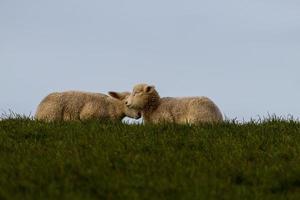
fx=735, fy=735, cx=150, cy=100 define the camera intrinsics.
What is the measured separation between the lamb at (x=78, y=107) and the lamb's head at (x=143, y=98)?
30cm

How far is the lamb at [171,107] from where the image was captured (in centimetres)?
1728

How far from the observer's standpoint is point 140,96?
18.8 meters

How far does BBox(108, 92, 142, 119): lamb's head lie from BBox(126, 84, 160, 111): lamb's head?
0.27m

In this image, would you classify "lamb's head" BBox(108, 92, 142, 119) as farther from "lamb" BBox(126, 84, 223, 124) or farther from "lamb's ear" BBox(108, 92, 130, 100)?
"lamb" BBox(126, 84, 223, 124)

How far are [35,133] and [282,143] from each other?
173 inches

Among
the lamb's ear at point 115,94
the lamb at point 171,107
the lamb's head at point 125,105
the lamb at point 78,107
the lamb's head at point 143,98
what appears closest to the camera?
the lamb at point 171,107

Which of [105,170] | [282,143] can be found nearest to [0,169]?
[105,170]

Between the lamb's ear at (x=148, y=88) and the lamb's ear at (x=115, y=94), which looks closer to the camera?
the lamb's ear at (x=148, y=88)

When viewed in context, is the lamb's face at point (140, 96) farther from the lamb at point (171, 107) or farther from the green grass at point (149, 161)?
the green grass at point (149, 161)

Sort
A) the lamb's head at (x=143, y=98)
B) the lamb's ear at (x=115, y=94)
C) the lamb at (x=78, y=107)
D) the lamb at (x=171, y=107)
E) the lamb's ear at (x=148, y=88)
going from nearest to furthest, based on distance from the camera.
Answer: the lamb at (x=171, y=107) < the lamb's head at (x=143, y=98) < the lamb's ear at (x=148, y=88) < the lamb at (x=78, y=107) < the lamb's ear at (x=115, y=94)

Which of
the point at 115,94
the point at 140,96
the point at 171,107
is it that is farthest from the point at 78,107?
the point at 171,107

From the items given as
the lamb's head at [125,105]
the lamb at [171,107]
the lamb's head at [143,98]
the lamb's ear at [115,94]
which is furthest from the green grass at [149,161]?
the lamb's ear at [115,94]

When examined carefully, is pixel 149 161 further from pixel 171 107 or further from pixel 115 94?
pixel 115 94

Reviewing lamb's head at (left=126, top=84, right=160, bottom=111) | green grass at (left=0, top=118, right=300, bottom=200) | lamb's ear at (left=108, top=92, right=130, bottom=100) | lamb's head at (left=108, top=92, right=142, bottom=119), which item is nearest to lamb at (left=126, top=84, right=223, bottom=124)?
lamb's head at (left=126, top=84, right=160, bottom=111)
